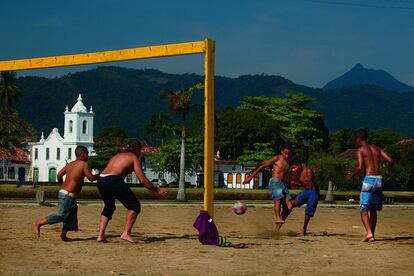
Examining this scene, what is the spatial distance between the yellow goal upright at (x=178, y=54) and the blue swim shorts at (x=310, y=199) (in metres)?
2.36

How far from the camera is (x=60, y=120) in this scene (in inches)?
7042

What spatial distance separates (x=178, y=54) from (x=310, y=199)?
141 inches

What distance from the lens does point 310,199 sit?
14391 mm

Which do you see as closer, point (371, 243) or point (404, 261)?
point (404, 261)

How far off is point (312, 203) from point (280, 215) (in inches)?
24.3

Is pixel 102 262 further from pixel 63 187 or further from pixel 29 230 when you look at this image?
pixel 29 230

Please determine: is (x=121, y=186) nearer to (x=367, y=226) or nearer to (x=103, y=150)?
(x=367, y=226)

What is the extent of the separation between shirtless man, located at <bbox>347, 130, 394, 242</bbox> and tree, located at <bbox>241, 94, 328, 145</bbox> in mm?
86527

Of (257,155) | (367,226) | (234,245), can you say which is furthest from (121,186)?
(257,155)

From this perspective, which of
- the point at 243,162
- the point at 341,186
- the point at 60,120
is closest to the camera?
the point at 341,186

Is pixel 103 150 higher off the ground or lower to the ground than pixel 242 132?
lower

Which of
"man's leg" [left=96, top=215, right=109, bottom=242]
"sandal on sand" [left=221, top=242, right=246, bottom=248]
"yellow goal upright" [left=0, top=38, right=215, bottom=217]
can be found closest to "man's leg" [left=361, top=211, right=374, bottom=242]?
"sandal on sand" [left=221, top=242, right=246, bottom=248]

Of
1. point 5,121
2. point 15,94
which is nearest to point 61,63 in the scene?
point 5,121

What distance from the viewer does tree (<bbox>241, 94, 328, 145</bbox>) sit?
10244 cm
